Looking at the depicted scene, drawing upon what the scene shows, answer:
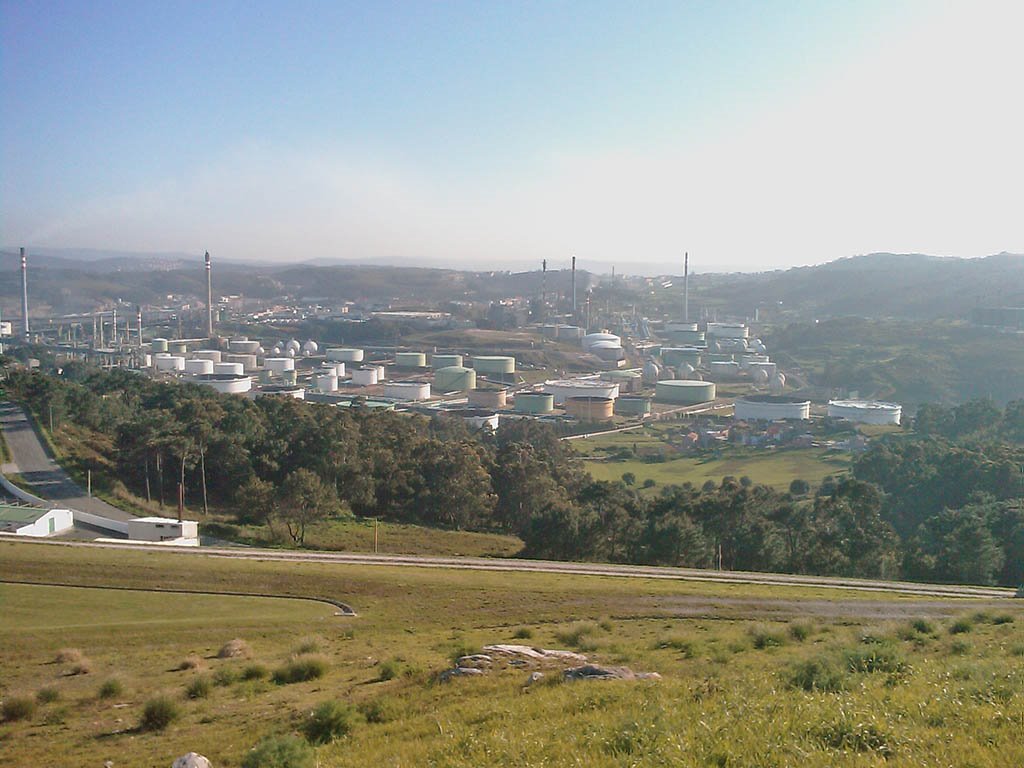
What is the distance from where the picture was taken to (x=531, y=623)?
10758mm

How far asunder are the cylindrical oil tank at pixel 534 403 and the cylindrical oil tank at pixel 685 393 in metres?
9.44

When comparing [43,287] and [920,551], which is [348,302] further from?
[920,551]

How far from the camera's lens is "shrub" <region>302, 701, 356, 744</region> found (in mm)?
5512

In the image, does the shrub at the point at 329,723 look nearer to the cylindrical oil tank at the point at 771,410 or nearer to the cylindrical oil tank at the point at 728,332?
the cylindrical oil tank at the point at 771,410

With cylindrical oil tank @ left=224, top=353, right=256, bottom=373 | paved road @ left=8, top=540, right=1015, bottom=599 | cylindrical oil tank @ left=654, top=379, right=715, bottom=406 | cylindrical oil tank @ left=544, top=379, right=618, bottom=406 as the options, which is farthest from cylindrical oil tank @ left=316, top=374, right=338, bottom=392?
paved road @ left=8, top=540, right=1015, bottom=599

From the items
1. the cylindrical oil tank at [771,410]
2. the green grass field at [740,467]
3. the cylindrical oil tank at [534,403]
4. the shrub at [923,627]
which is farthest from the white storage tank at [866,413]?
the shrub at [923,627]

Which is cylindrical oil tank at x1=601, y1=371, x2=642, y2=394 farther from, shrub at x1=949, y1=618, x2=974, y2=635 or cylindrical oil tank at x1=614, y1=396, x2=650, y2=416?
shrub at x1=949, y1=618, x2=974, y2=635

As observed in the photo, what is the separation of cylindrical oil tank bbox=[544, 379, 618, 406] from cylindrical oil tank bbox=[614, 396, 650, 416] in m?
0.72

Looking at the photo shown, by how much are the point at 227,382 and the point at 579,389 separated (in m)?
22.3

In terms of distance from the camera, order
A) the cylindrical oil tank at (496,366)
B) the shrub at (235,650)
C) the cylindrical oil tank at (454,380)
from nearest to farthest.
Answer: the shrub at (235,650)
the cylindrical oil tank at (454,380)
the cylindrical oil tank at (496,366)

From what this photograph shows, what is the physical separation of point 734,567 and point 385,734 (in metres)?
16.1

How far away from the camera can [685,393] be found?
58656mm

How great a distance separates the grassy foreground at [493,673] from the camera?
13.9ft

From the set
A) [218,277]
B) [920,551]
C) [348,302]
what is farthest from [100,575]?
[218,277]
